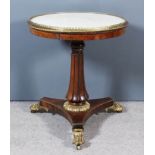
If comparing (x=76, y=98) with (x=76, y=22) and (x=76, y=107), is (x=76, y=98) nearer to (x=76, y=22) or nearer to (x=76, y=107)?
(x=76, y=107)

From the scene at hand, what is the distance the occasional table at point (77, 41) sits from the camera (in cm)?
139

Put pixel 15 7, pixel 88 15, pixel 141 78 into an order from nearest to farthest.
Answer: pixel 88 15, pixel 15 7, pixel 141 78

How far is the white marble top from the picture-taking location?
1388 mm

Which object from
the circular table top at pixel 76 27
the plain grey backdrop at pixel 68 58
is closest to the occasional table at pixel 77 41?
the circular table top at pixel 76 27

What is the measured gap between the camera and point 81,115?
1659 mm

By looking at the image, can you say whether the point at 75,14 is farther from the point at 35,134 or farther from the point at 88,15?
the point at 35,134

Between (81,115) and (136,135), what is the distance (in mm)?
308

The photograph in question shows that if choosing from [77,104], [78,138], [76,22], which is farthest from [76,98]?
[76,22]

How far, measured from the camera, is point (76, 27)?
4.53 ft

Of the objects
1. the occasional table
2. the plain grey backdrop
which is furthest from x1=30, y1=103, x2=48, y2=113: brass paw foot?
the plain grey backdrop

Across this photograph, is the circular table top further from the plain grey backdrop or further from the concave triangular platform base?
the concave triangular platform base

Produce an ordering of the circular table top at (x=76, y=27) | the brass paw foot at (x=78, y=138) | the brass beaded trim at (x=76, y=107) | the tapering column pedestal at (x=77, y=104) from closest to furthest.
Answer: the circular table top at (x=76, y=27) < the brass paw foot at (x=78, y=138) < the tapering column pedestal at (x=77, y=104) < the brass beaded trim at (x=76, y=107)

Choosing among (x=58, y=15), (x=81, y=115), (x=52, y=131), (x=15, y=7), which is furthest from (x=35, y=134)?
(x=15, y=7)

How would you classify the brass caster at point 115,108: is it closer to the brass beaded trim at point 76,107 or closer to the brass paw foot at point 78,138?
the brass beaded trim at point 76,107
